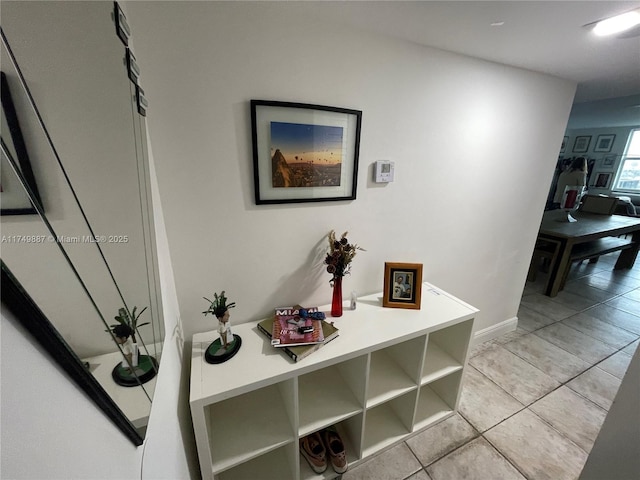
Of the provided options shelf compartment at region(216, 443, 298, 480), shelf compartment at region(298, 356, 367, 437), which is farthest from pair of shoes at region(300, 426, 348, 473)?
shelf compartment at region(298, 356, 367, 437)

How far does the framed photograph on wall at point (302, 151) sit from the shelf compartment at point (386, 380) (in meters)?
1.00

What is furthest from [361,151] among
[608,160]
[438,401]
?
[608,160]

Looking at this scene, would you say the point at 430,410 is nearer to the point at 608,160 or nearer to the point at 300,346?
the point at 300,346

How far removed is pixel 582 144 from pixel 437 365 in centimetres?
883

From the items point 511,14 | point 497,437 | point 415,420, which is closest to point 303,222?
point 511,14

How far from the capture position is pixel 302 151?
114cm

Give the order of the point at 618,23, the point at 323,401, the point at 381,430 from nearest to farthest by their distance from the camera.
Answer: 1. the point at 618,23
2. the point at 323,401
3. the point at 381,430

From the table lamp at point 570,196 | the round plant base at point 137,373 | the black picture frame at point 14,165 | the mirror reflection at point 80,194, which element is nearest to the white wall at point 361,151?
the mirror reflection at point 80,194

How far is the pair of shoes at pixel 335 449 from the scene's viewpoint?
126 centimetres

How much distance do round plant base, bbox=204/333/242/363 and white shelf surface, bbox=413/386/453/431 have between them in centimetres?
116

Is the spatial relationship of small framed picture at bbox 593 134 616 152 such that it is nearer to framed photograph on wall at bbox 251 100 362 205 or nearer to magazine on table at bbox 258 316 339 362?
framed photograph on wall at bbox 251 100 362 205

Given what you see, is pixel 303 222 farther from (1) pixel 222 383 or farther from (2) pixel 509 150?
(2) pixel 509 150

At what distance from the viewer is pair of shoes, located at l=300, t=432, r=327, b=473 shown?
1253mm

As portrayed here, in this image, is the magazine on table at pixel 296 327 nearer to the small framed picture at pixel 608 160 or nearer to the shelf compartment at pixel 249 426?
the shelf compartment at pixel 249 426
